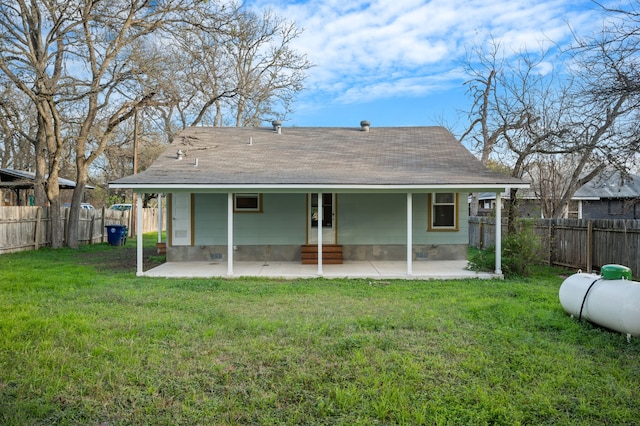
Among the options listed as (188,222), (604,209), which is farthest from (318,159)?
(604,209)

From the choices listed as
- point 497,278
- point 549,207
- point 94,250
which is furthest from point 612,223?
point 94,250

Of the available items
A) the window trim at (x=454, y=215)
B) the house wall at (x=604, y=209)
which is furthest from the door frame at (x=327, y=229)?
the house wall at (x=604, y=209)

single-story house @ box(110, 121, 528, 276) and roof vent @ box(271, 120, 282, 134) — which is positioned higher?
roof vent @ box(271, 120, 282, 134)

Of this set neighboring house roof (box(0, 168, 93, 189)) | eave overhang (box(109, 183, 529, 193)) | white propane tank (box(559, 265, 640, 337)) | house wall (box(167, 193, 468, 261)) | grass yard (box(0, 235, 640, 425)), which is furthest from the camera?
neighboring house roof (box(0, 168, 93, 189))

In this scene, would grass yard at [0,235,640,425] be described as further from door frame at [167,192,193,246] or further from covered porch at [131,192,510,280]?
door frame at [167,192,193,246]

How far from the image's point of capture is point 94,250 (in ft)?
54.1

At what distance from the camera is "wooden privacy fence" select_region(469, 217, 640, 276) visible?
9.81m

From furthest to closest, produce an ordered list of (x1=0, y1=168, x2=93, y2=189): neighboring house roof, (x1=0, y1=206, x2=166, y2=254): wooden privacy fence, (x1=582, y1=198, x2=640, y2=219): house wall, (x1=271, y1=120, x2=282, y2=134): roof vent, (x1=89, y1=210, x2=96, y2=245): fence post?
(x1=582, y1=198, x2=640, y2=219): house wall, (x1=89, y1=210, x2=96, y2=245): fence post, (x1=0, y1=168, x2=93, y2=189): neighboring house roof, (x1=271, y1=120, x2=282, y2=134): roof vent, (x1=0, y1=206, x2=166, y2=254): wooden privacy fence

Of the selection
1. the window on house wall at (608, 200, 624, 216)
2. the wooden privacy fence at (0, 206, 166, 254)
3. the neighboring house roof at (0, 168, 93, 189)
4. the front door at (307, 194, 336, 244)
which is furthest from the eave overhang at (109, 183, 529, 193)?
the window on house wall at (608, 200, 624, 216)

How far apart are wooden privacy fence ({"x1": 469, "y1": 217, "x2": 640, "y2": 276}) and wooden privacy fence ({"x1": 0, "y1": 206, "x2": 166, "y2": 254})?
11149 mm

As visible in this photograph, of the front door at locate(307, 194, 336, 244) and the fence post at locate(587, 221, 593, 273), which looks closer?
the fence post at locate(587, 221, 593, 273)

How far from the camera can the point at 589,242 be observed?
1090 centimetres

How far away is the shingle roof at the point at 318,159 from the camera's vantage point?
10.7m

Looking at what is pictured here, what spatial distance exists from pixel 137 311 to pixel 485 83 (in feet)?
53.7
